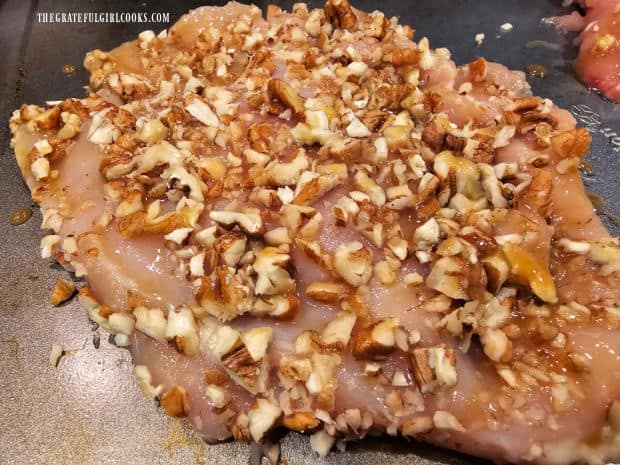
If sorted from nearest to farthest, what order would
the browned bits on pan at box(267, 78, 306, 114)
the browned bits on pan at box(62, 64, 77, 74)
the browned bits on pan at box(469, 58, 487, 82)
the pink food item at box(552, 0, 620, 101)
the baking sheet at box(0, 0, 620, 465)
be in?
the baking sheet at box(0, 0, 620, 465) → the browned bits on pan at box(267, 78, 306, 114) → the browned bits on pan at box(469, 58, 487, 82) → the pink food item at box(552, 0, 620, 101) → the browned bits on pan at box(62, 64, 77, 74)

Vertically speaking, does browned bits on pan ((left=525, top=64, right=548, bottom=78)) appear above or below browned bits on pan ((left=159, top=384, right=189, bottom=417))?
above

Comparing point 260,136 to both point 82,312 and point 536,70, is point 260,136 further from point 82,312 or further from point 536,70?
point 536,70

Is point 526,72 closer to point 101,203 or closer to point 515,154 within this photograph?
point 515,154

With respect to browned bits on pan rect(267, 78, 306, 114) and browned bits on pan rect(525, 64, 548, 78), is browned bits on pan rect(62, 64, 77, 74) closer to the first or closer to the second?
browned bits on pan rect(267, 78, 306, 114)

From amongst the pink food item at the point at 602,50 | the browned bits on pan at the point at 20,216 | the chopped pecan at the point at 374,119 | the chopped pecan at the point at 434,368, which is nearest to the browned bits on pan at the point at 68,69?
the browned bits on pan at the point at 20,216

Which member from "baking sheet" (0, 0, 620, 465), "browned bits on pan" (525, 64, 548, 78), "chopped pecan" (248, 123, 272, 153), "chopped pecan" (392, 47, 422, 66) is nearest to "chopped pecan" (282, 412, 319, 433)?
"baking sheet" (0, 0, 620, 465)

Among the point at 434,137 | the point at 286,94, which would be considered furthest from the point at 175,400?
the point at 434,137

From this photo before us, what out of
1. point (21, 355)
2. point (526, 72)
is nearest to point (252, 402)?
point (21, 355)

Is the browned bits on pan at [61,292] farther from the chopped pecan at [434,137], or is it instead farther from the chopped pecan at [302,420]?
the chopped pecan at [434,137]
